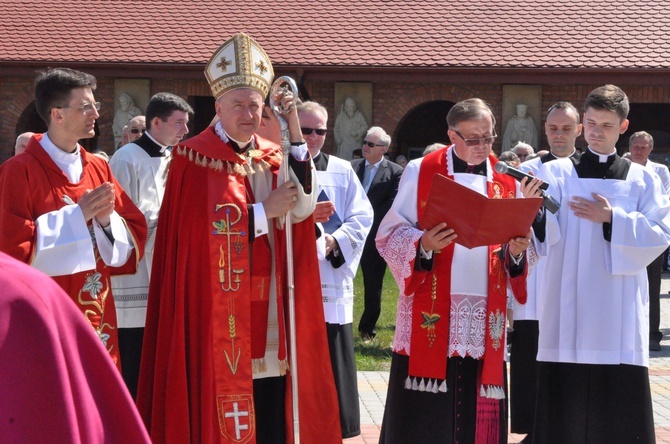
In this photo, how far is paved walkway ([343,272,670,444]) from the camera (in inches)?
255

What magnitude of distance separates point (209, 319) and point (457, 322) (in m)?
1.17

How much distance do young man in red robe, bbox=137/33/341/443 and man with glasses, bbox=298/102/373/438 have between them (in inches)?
47.3

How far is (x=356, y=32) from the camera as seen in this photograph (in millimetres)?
21859

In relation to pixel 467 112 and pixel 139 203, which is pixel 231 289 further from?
pixel 139 203

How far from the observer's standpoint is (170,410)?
4219 mm

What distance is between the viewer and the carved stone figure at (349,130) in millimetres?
20438

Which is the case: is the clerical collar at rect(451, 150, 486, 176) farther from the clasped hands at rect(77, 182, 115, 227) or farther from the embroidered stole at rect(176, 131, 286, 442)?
the clasped hands at rect(77, 182, 115, 227)

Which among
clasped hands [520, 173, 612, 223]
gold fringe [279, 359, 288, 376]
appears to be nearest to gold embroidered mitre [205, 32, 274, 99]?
gold fringe [279, 359, 288, 376]

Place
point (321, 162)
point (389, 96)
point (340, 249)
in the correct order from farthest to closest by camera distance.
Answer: point (389, 96), point (321, 162), point (340, 249)

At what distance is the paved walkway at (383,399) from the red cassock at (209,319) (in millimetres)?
2032

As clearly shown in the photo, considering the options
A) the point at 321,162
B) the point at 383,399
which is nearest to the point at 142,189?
the point at 321,162

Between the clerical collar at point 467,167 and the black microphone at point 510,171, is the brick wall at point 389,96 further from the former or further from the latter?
the black microphone at point 510,171

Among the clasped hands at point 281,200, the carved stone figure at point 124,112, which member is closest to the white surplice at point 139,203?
the clasped hands at point 281,200

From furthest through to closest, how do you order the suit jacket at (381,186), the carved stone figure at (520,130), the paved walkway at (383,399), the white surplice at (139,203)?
the carved stone figure at (520,130), the suit jacket at (381,186), the paved walkway at (383,399), the white surplice at (139,203)
